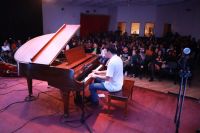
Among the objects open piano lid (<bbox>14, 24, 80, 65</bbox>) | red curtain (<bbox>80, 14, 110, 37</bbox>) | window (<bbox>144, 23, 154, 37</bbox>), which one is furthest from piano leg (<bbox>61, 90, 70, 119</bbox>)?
window (<bbox>144, 23, 154, 37</bbox>)

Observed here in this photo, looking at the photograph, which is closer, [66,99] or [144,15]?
[66,99]

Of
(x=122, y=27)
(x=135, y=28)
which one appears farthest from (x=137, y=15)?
(x=122, y=27)

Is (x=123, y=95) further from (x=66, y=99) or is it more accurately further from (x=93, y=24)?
(x=93, y=24)

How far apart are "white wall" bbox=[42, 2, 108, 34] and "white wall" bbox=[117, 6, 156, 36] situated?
3131 mm

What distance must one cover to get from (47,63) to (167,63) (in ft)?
15.6

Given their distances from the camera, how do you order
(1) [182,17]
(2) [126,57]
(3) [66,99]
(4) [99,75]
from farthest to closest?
(1) [182,17] < (2) [126,57] < (4) [99,75] < (3) [66,99]

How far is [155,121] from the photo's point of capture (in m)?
4.03

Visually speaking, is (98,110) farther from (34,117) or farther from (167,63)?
(167,63)

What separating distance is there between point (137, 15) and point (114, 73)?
12.8m

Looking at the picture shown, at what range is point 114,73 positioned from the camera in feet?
13.0

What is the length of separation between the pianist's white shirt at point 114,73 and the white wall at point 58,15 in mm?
10369

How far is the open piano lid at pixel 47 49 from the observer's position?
382cm

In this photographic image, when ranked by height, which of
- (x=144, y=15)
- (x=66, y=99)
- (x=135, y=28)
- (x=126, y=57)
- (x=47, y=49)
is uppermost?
(x=144, y=15)

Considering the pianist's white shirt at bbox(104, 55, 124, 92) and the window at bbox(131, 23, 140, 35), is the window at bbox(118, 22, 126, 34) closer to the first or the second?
the window at bbox(131, 23, 140, 35)
